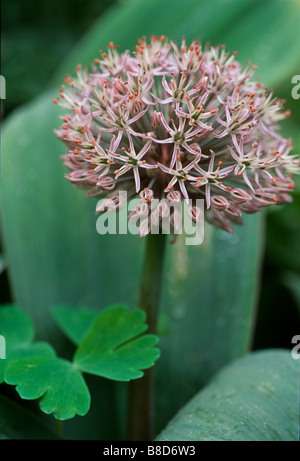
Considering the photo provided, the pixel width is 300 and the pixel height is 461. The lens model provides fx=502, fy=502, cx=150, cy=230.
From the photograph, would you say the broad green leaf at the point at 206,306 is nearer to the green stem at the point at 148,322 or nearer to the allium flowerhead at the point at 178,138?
the green stem at the point at 148,322

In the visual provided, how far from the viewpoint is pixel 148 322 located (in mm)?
821

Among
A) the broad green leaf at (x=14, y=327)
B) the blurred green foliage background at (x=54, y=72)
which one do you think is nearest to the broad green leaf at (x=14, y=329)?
the broad green leaf at (x=14, y=327)

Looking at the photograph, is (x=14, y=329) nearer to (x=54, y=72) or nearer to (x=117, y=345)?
(x=117, y=345)

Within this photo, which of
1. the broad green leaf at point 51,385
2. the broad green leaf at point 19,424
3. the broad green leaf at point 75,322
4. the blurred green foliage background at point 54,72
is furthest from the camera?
the blurred green foliage background at point 54,72

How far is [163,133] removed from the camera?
0.71 m

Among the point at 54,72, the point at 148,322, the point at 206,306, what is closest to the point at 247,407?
the point at 148,322

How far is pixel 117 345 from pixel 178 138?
Result: 326mm

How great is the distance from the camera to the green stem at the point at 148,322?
0.78 meters

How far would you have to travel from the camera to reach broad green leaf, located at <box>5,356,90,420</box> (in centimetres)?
66

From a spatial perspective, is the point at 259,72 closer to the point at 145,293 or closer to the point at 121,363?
the point at 145,293

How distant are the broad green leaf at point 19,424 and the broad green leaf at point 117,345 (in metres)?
0.14
